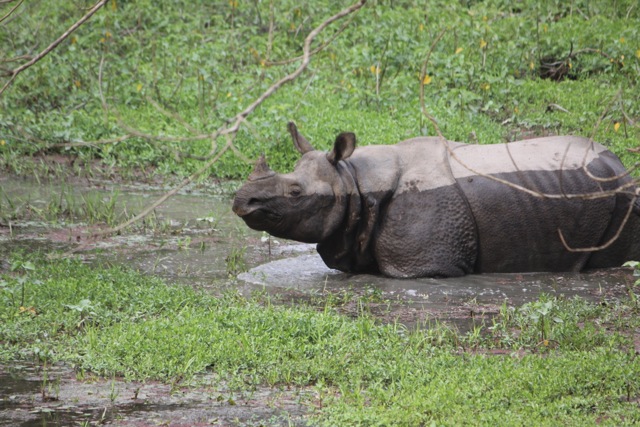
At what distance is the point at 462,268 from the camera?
347 inches

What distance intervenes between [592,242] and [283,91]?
6440 millimetres

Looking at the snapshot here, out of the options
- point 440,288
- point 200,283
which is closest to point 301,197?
point 200,283

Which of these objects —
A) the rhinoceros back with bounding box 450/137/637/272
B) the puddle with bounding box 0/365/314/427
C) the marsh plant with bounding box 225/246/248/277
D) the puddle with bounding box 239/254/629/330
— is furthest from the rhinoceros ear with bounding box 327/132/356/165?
the puddle with bounding box 0/365/314/427

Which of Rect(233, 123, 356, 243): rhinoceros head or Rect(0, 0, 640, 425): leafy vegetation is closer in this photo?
Rect(0, 0, 640, 425): leafy vegetation

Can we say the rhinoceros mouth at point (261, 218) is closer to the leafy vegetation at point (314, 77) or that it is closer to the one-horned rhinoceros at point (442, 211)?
the one-horned rhinoceros at point (442, 211)

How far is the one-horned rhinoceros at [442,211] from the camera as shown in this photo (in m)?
8.66

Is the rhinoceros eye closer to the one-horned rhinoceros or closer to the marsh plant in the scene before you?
the one-horned rhinoceros

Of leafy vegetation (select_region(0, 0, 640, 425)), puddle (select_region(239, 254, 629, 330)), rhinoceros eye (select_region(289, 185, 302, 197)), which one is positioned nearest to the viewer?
leafy vegetation (select_region(0, 0, 640, 425))

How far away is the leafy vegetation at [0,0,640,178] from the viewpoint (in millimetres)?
12805

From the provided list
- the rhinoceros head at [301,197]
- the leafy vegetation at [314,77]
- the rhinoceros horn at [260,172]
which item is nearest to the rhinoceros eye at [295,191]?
the rhinoceros head at [301,197]

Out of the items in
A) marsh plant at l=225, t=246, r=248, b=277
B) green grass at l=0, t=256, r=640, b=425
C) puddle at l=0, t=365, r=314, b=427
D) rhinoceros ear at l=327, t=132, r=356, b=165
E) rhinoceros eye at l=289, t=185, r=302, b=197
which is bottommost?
marsh plant at l=225, t=246, r=248, b=277

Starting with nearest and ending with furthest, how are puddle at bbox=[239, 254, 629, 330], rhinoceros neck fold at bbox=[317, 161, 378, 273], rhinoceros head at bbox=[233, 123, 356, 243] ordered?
puddle at bbox=[239, 254, 629, 330], rhinoceros head at bbox=[233, 123, 356, 243], rhinoceros neck fold at bbox=[317, 161, 378, 273]

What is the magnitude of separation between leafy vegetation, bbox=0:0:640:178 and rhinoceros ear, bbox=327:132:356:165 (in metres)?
3.39

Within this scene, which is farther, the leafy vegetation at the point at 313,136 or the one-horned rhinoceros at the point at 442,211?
the one-horned rhinoceros at the point at 442,211
